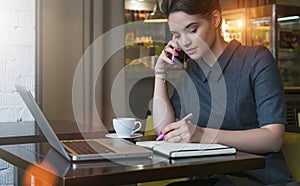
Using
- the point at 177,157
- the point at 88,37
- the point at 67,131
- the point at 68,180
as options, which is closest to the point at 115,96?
the point at 88,37

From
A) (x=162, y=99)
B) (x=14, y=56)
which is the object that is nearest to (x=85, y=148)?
(x=162, y=99)

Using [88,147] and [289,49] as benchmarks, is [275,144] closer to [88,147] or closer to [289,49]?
[88,147]

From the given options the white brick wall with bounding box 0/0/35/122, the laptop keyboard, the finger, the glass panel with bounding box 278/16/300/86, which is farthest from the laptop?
the glass panel with bounding box 278/16/300/86

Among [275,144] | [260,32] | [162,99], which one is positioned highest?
[260,32]

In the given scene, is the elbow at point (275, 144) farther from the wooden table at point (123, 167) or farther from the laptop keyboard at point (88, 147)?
the laptop keyboard at point (88, 147)

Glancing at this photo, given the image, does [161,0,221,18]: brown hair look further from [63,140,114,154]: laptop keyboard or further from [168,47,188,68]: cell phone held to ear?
[63,140,114,154]: laptop keyboard

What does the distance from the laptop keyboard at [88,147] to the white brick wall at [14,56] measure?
1.14m

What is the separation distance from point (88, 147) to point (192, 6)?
24.8 inches

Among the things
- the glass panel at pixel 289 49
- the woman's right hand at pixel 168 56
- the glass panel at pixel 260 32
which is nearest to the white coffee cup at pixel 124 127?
the woman's right hand at pixel 168 56

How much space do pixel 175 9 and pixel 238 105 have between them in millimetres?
404

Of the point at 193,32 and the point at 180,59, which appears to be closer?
the point at 193,32

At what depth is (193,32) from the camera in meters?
1.65

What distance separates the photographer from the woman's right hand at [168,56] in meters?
1.78

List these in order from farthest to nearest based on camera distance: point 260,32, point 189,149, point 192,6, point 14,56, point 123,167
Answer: point 260,32
point 14,56
point 192,6
point 189,149
point 123,167
